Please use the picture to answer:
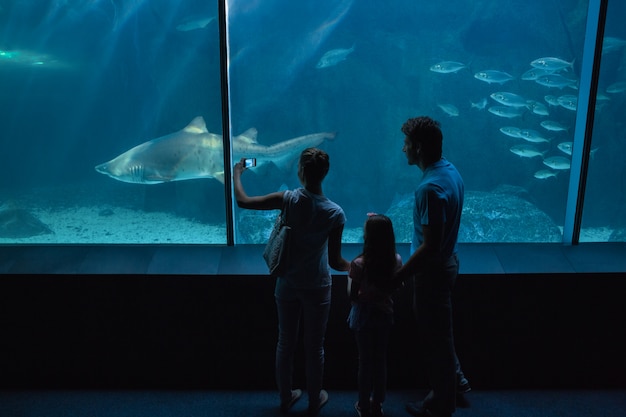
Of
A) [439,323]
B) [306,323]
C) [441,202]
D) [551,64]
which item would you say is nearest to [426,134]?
[441,202]

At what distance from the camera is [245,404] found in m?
2.55

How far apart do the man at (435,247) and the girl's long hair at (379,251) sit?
67 mm

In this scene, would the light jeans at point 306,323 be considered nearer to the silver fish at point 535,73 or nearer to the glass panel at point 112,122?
the glass panel at point 112,122

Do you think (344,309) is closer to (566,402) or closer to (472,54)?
(566,402)

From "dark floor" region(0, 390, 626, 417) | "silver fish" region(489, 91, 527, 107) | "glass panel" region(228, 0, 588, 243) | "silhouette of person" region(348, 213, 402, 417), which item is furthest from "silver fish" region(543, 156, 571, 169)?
"silhouette of person" region(348, 213, 402, 417)

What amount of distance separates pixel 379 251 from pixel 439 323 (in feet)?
1.58

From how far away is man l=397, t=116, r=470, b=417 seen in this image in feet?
6.24

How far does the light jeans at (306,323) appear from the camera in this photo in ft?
6.92

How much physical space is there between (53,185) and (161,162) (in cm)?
359

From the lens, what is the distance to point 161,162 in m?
3.86

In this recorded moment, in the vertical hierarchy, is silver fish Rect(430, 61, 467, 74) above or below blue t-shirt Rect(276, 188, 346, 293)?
above

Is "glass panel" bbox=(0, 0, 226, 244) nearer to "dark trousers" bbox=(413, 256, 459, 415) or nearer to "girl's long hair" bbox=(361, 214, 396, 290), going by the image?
"girl's long hair" bbox=(361, 214, 396, 290)

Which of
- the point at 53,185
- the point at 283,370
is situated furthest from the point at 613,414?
the point at 53,185

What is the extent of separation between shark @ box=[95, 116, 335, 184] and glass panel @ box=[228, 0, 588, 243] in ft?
9.97
